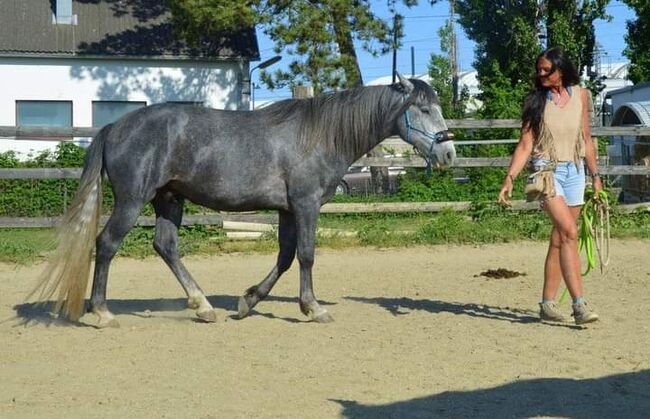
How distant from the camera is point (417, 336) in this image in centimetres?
663

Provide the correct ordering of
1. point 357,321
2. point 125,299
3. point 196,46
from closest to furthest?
point 357,321
point 125,299
point 196,46

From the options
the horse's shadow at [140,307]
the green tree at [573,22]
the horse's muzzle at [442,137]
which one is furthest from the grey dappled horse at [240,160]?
the green tree at [573,22]

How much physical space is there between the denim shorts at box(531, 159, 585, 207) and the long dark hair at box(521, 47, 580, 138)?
27 cm

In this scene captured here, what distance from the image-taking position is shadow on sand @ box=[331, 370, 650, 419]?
15.3ft

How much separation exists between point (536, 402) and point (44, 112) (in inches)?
874

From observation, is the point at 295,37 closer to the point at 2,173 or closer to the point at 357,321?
the point at 2,173

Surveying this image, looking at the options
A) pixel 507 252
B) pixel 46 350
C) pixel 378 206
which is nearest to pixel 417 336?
pixel 46 350

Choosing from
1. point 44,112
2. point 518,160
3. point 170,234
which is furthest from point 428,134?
point 44,112

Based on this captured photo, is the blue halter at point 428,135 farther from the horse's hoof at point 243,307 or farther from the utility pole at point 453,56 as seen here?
the utility pole at point 453,56

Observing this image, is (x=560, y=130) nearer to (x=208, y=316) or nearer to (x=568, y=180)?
(x=568, y=180)

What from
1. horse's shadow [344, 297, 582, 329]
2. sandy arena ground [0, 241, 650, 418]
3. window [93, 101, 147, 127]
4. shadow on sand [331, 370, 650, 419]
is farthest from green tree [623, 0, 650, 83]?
shadow on sand [331, 370, 650, 419]

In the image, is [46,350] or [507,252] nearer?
[46,350]

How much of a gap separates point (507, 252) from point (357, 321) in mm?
4466

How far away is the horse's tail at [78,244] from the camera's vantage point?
23.2 ft
